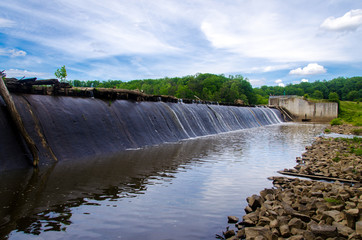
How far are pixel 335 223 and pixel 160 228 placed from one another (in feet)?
8.67

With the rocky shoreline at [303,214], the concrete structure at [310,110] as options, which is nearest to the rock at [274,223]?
the rocky shoreline at [303,214]

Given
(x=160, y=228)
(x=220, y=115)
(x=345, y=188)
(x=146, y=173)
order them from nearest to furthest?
(x=160, y=228) → (x=345, y=188) → (x=146, y=173) → (x=220, y=115)

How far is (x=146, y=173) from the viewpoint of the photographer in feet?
27.0

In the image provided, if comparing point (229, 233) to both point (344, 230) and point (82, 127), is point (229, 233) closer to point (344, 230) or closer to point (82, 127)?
point (344, 230)

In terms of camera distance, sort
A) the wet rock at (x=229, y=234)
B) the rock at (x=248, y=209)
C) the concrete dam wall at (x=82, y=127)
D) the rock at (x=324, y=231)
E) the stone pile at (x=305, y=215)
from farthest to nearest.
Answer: the concrete dam wall at (x=82, y=127) → the rock at (x=248, y=209) → the wet rock at (x=229, y=234) → the stone pile at (x=305, y=215) → the rock at (x=324, y=231)

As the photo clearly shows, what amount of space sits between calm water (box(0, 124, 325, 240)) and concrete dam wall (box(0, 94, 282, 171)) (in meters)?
1.02

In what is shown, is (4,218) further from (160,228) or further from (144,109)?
(144,109)

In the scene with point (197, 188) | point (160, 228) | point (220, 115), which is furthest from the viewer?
point (220, 115)

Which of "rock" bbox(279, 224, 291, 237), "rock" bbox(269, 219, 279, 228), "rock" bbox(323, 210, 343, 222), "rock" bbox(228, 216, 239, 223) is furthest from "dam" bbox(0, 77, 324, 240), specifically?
"rock" bbox(323, 210, 343, 222)

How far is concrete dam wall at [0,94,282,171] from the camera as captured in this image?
885 centimetres

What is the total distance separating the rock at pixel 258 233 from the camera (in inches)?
158

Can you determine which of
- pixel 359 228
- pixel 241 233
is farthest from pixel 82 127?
pixel 359 228

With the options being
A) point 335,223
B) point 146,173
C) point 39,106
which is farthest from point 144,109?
point 335,223

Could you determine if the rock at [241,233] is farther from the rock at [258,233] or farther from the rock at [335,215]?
the rock at [335,215]
